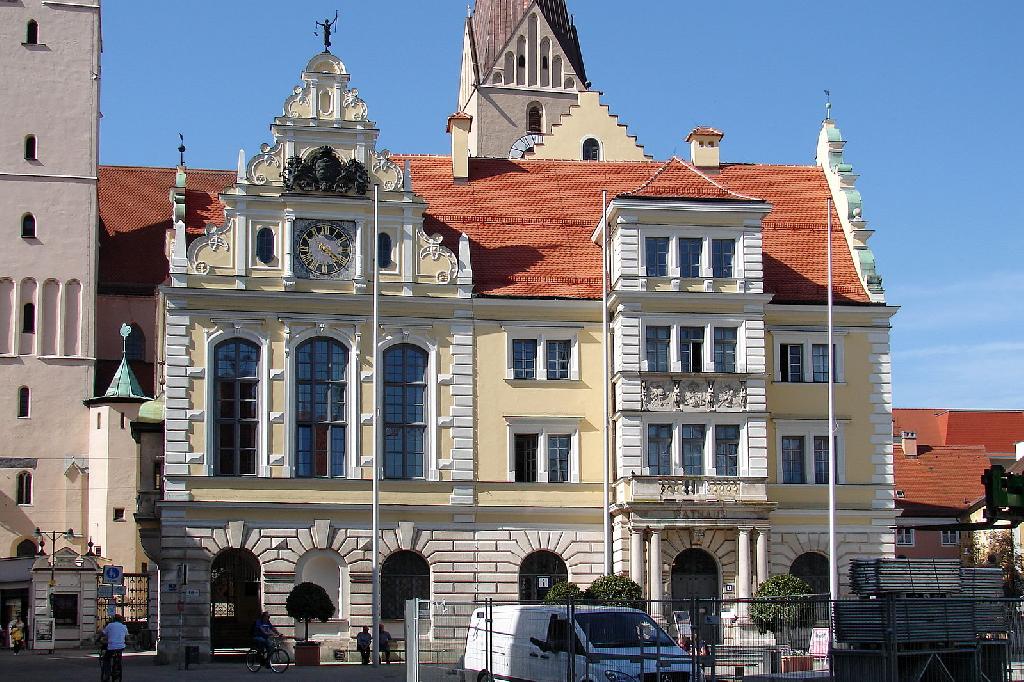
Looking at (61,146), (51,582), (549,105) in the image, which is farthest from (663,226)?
(549,105)

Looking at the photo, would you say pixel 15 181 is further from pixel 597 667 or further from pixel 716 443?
pixel 597 667

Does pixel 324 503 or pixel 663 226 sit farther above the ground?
pixel 663 226

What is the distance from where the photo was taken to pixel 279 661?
148 ft

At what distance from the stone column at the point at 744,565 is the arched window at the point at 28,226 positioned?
37811mm

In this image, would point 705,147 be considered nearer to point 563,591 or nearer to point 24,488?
point 563,591

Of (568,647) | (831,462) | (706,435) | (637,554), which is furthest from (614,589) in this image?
(568,647)

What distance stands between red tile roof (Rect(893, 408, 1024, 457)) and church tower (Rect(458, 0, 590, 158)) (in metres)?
27.6

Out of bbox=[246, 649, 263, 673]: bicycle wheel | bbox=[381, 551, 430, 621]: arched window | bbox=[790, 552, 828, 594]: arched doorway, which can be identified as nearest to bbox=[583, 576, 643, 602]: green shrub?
bbox=[381, 551, 430, 621]: arched window

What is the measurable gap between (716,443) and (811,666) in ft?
80.6

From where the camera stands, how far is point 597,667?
29.5 m

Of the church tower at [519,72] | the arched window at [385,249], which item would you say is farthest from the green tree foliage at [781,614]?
the church tower at [519,72]

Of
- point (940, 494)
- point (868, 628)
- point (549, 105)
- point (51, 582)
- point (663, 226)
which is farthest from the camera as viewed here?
point (549, 105)

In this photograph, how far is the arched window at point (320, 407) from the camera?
5331cm

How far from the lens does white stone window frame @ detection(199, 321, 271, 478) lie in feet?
172
